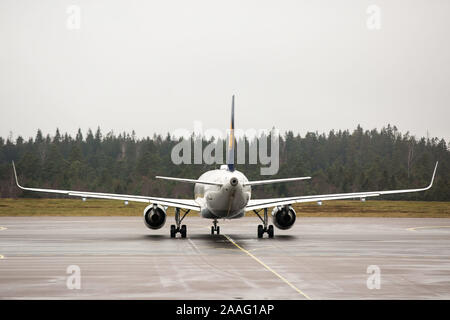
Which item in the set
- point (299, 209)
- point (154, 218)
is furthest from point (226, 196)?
point (299, 209)

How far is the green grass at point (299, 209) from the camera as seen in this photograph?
80750 millimetres

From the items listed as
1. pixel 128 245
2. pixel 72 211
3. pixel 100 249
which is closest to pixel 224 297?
pixel 100 249

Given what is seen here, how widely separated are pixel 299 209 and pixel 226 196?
48.9m

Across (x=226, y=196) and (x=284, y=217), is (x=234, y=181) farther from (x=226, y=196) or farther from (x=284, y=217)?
(x=284, y=217)

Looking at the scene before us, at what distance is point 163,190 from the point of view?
480ft

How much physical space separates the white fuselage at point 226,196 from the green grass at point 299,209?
39501 millimetres

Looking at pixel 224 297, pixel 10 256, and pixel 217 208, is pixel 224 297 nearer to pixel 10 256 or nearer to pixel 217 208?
pixel 10 256

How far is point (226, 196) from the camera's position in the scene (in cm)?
3850
